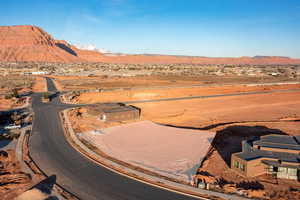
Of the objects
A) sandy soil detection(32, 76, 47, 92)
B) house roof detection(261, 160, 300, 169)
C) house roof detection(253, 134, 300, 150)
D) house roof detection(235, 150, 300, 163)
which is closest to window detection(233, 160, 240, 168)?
house roof detection(235, 150, 300, 163)

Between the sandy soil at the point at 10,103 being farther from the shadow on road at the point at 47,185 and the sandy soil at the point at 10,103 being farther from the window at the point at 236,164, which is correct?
the window at the point at 236,164

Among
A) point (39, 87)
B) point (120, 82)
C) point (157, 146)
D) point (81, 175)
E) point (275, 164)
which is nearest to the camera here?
point (81, 175)

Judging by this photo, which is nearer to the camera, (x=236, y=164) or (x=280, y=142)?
(x=236, y=164)

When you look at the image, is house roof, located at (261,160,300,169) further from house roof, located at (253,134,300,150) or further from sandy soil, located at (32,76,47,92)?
sandy soil, located at (32,76,47,92)

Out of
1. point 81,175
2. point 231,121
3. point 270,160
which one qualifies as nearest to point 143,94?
point 231,121

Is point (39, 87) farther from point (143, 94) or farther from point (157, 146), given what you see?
point (157, 146)

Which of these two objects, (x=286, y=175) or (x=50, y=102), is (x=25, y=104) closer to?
(x=50, y=102)

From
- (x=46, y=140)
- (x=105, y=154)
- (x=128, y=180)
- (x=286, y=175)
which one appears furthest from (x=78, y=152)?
(x=286, y=175)
